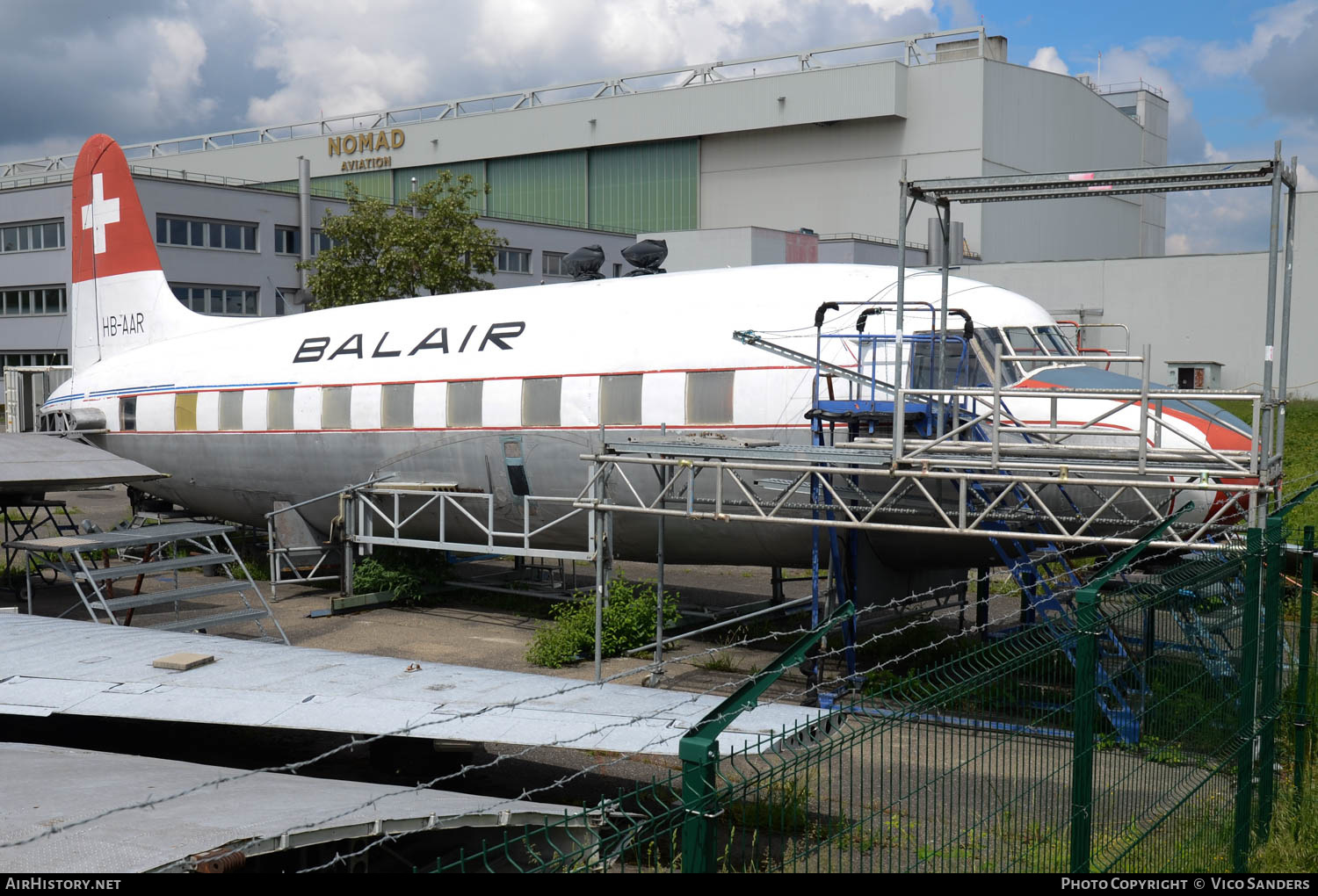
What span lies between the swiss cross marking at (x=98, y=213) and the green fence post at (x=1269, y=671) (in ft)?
72.1

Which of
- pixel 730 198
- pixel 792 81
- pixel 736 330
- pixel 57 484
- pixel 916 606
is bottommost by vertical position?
pixel 916 606

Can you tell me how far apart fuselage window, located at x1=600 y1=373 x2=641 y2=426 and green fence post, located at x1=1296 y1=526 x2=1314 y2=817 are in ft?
26.8

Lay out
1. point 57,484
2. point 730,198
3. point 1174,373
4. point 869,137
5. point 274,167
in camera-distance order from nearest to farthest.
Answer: point 57,484 → point 1174,373 → point 869,137 → point 730,198 → point 274,167

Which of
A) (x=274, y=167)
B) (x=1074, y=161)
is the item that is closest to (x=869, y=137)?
(x=1074, y=161)

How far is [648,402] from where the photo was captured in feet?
49.3

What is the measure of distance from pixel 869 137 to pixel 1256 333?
2000 centimetres

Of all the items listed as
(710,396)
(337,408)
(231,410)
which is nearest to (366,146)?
(231,410)

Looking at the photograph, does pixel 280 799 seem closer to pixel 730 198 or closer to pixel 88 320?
pixel 88 320

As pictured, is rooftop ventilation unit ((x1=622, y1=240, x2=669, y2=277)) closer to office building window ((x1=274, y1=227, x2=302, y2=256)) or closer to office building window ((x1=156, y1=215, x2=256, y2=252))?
office building window ((x1=156, y1=215, x2=256, y2=252))

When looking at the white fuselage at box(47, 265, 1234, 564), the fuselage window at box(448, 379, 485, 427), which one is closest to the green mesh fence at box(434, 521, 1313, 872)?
the white fuselage at box(47, 265, 1234, 564)

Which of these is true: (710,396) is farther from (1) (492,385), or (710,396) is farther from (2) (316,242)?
(2) (316,242)

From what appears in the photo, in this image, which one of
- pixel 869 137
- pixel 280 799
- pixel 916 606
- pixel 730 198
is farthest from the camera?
pixel 730 198

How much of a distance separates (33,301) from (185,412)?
37.9 metres

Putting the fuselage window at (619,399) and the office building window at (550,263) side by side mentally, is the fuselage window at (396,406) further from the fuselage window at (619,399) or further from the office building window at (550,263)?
the office building window at (550,263)
